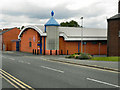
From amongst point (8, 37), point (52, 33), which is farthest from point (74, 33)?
point (8, 37)

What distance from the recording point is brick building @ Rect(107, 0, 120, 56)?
28.9 meters

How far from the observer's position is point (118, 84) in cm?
887

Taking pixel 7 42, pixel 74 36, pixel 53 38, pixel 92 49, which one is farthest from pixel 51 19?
pixel 7 42

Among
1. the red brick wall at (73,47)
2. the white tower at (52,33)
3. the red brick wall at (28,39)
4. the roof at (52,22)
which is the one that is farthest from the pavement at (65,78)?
the red brick wall at (28,39)

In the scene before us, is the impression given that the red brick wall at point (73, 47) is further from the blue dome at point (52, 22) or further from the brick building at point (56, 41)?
the blue dome at point (52, 22)

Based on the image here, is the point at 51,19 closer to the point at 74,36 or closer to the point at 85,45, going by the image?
the point at 74,36

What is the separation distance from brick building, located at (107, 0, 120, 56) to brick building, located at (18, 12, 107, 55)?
7.59 feet

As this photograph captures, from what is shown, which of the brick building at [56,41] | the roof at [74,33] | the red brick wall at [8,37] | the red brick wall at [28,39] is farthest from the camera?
the red brick wall at [8,37]

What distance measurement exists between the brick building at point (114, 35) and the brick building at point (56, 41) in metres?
2.31

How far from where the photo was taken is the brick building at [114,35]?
28.9 meters

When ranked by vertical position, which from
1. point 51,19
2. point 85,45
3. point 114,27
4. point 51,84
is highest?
point 51,19

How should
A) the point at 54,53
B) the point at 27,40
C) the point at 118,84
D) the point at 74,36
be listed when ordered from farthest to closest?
the point at 27,40 < the point at 74,36 < the point at 54,53 < the point at 118,84

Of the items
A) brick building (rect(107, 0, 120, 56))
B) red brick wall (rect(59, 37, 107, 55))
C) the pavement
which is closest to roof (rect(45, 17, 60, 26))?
red brick wall (rect(59, 37, 107, 55))

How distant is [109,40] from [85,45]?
24.4 feet
